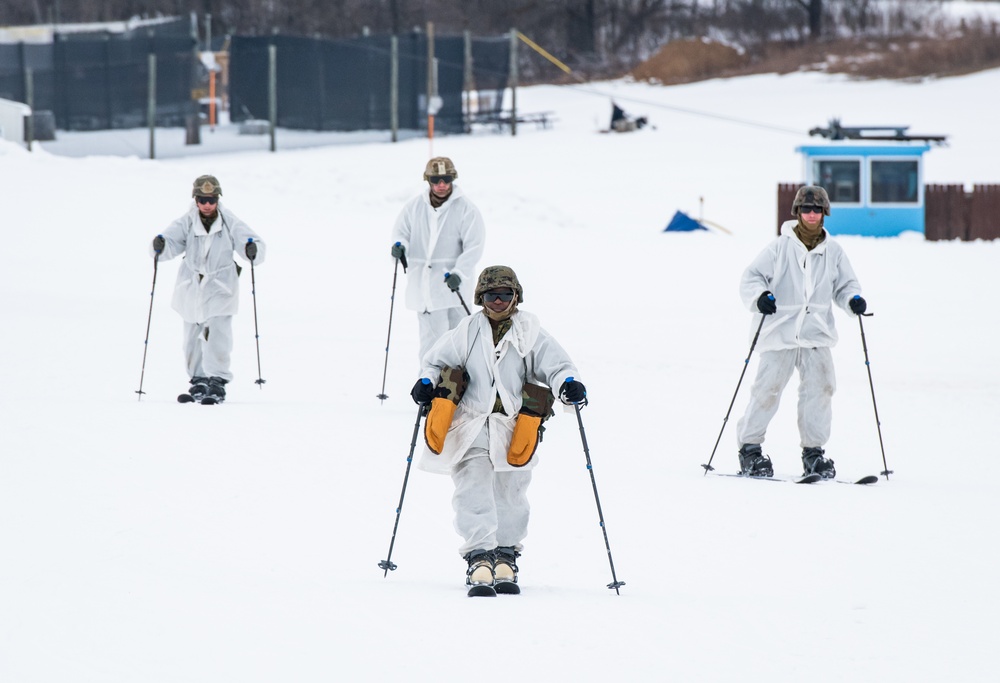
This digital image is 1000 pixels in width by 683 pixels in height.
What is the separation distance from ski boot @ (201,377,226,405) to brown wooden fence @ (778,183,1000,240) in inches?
565

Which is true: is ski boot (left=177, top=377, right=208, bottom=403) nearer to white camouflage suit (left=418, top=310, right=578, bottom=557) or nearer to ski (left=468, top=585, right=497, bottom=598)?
white camouflage suit (left=418, top=310, right=578, bottom=557)

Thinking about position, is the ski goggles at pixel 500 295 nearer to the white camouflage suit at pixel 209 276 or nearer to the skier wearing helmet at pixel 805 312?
the skier wearing helmet at pixel 805 312

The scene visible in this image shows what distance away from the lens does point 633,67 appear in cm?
4816

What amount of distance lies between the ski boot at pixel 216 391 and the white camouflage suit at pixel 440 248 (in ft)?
4.79

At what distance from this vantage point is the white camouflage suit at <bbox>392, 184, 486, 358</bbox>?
33.2ft

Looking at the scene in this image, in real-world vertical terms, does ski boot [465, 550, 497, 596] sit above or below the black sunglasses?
below

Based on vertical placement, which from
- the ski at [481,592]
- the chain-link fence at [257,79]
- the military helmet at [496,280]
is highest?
the chain-link fence at [257,79]

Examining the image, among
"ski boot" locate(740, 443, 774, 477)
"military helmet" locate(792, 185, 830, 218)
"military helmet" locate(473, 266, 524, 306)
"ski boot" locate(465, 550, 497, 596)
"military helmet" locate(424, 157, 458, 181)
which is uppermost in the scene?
"military helmet" locate(424, 157, 458, 181)

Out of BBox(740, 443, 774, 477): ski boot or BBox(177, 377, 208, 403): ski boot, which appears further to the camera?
BBox(177, 377, 208, 403): ski boot

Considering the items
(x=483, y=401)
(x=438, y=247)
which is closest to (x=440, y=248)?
(x=438, y=247)

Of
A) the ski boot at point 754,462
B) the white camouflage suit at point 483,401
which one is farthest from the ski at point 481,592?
the ski boot at point 754,462

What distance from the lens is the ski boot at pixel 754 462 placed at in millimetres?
8664

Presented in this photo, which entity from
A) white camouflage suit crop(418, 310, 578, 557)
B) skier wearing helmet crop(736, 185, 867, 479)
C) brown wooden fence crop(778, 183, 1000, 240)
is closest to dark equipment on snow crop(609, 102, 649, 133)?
brown wooden fence crop(778, 183, 1000, 240)

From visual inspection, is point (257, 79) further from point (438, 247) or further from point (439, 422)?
point (439, 422)
